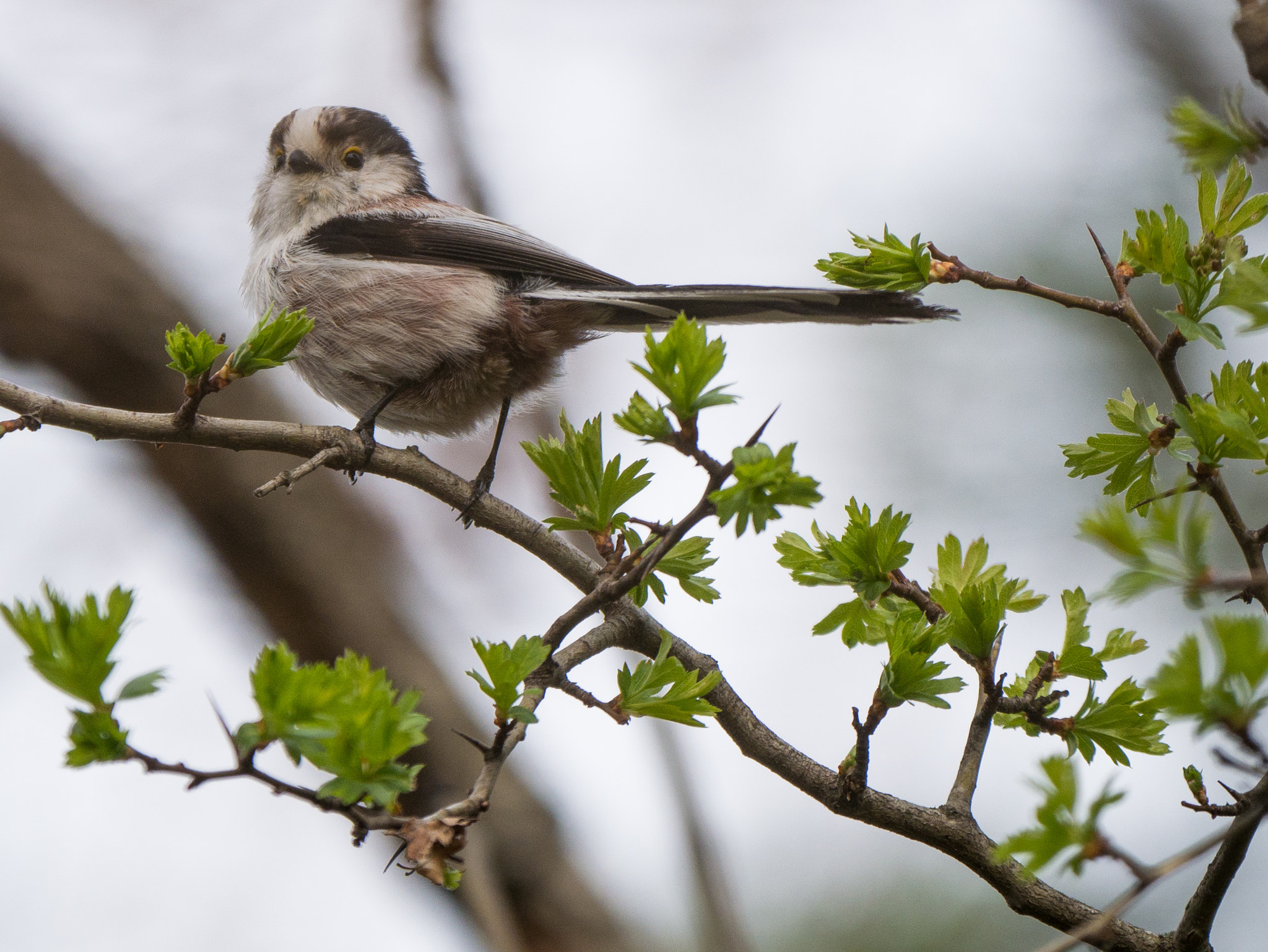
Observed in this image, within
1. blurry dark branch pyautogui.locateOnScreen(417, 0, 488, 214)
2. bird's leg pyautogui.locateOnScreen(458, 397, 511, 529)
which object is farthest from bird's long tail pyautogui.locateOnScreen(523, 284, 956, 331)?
blurry dark branch pyautogui.locateOnScreen(417, 0, 488, 214)

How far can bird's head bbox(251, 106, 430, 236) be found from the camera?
391 cm

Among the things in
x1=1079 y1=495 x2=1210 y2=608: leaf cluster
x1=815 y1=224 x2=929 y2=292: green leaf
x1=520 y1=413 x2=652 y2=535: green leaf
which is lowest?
x1=1079 y1=495 x2=1210 y2=608: leaf cluster

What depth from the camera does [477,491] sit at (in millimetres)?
2162

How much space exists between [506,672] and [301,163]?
3.14 m

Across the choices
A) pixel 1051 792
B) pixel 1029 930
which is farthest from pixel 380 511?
pixel 1051 792

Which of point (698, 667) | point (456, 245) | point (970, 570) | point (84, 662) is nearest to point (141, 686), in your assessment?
point (84, 662)

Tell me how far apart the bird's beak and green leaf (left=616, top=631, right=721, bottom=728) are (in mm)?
3023

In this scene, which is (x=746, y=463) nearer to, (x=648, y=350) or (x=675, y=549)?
(x=648, y=350)

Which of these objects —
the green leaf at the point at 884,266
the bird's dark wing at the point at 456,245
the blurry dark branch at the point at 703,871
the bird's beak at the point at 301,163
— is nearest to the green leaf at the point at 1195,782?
the green leaf at the point at 884,266

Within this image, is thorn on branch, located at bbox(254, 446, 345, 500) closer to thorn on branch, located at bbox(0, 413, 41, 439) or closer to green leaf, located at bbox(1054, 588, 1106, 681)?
thorn on branch, located at bbox(0, 413, 41, 439)

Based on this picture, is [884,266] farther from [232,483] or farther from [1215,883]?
[232,483]

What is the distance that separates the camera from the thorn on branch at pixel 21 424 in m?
1.77

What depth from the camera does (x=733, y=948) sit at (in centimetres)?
294

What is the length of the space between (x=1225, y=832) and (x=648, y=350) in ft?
2.77
